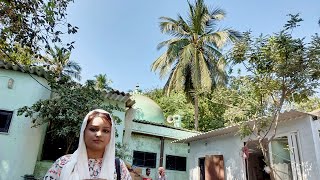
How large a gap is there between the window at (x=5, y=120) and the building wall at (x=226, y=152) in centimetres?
835

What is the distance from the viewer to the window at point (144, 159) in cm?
1481

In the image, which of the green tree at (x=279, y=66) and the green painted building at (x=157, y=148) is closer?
the green tree at (x=279, y=66)

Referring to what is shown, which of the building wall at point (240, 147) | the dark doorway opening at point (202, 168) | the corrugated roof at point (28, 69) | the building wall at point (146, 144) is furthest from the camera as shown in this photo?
the building wall at point (146, 144)

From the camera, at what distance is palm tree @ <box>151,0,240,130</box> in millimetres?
20438

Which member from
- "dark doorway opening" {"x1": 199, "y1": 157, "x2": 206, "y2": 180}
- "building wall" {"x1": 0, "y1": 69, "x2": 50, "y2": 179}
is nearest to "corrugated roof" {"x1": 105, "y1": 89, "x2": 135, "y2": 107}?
"building wall" {"x1": 0, "y1": 69, "x2": 50, "y2": 179}

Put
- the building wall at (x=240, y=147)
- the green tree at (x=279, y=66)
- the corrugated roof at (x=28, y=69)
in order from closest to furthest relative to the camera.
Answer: the green tree at (x=279, y=66), the building wall at (x=240, y=147), the corrugated roof at (x=28, y=69)

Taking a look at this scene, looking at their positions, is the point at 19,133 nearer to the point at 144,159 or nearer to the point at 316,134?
the point at 144,159

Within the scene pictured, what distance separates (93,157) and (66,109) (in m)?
7.43

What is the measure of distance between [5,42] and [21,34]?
489 mm

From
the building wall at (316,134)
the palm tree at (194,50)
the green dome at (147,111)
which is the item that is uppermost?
the palm tree at (194,50)

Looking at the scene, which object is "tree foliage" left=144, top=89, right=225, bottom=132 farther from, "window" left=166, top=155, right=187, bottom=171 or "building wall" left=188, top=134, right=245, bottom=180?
"building wall" left=188, top=134, right=245, bottom=180

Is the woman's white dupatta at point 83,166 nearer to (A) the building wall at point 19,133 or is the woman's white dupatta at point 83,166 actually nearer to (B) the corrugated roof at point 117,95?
(A) the building wall at point 19,133

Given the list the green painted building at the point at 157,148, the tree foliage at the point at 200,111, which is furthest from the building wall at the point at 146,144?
the tree foliage at the point at 200,111

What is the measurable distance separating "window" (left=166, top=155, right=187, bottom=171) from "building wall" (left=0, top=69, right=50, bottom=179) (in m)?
7.55
